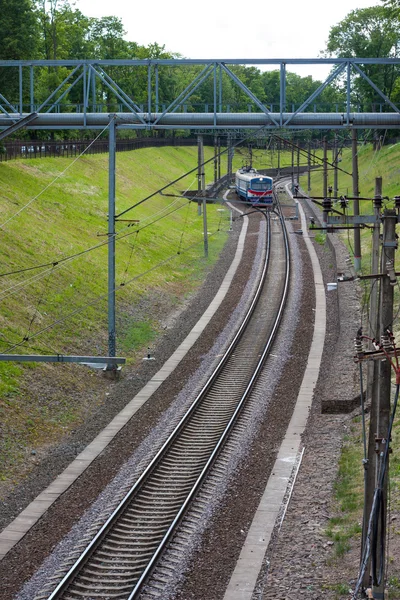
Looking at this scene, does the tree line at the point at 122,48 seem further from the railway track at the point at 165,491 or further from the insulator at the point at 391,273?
the insulator at the point at 391,273

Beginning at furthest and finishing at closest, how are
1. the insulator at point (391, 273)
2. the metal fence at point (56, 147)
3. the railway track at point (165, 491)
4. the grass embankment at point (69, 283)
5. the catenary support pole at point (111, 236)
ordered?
the metal fence at point (56, 147) < the catenary support pole at point (111, 236) < the grass embankment at point (69, 283) < the railway track at point (165, 491) < the insulator at point (391, 273)

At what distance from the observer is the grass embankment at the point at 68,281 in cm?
2286

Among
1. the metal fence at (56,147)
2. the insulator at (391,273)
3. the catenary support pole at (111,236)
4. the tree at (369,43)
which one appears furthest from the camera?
the tree at (369,43)

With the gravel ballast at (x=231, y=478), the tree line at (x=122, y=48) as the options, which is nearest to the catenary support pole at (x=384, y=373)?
the gravel ballast at (x=231, y=478)

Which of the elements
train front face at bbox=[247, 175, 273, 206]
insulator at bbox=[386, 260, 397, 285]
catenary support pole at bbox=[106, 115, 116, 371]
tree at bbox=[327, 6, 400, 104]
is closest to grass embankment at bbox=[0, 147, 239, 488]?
catenary support pole at bbox=[106, 115, 116, 371]

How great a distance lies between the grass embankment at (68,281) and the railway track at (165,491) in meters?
3.17

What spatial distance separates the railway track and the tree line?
87.0ft

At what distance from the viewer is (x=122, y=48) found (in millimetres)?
107500

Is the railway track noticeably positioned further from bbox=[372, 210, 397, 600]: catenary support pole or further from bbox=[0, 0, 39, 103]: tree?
bbox=[0, 0, 39, 103]: tree

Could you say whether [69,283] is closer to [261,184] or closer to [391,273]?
[391,273]

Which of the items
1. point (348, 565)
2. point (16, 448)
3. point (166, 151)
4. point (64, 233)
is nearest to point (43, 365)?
point (16, 448)

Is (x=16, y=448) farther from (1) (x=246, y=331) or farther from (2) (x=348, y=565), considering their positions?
(1) (x=246, y=331)

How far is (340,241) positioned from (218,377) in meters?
27.9

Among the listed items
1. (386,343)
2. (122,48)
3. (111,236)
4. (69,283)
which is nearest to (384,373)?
(386,343)
